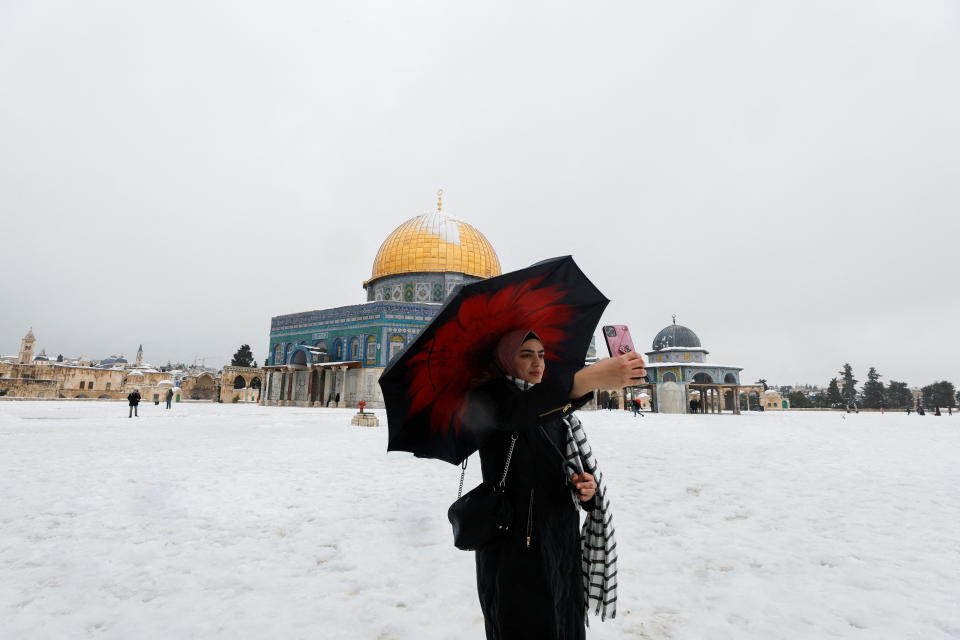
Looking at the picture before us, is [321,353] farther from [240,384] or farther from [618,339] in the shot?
[618,339]

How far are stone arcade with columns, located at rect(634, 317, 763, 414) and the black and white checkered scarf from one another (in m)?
32.2

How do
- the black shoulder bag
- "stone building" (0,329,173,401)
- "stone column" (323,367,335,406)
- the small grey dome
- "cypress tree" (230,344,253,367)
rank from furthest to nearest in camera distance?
"cypress tree" (230,344,253,367) < "stone building" (0,329,173,401) < the small grey dome < "stone column" (323,367,335,406) < the black shoulder bag

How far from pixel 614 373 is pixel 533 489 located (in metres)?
0.45

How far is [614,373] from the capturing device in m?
1.37

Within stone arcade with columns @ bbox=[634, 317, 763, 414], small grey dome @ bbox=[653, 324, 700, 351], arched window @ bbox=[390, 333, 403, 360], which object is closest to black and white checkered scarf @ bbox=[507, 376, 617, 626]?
arched window @ bbox=[390, 333, 403, 360]

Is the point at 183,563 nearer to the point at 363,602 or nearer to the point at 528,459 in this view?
the point at 363,602

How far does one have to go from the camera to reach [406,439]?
1.62 m

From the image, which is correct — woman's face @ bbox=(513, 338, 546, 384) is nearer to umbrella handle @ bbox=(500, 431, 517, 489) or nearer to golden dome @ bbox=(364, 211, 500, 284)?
umbrella handle @ bbox=(500, 431, 517, 489)

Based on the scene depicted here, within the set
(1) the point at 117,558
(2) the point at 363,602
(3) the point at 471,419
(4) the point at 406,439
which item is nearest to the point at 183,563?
A: (1) the point at 117,558

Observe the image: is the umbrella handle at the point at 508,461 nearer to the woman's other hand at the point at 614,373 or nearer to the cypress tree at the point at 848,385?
the woman's other hand at the point at 614,373

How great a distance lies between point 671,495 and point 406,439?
4.51 metres

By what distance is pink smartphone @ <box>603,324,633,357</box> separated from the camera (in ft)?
4.61

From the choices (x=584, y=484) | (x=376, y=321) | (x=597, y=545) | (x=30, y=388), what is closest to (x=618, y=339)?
(x=584, y=484)

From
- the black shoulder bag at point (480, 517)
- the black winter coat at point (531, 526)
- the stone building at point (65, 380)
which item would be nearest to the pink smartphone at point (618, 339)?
the black winter coat at point (531, 526)
